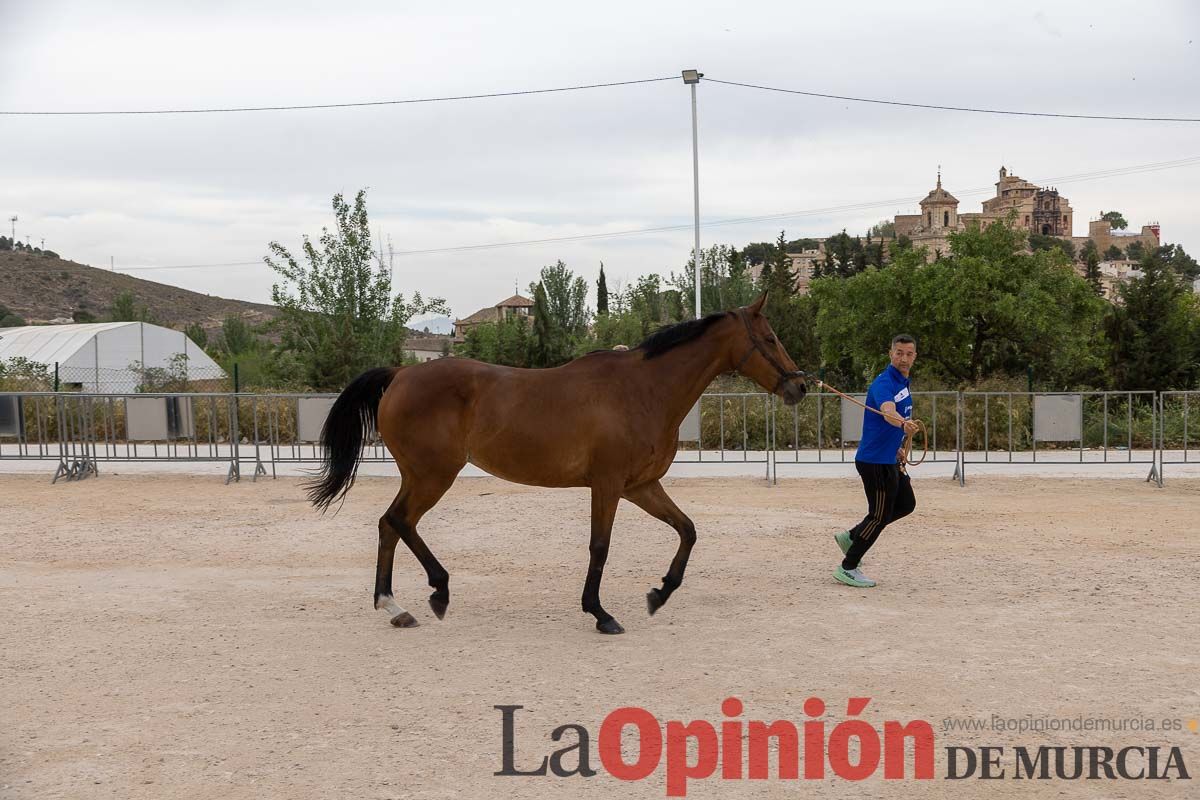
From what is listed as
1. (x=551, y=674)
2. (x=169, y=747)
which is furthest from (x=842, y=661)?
(x=169, y=747)

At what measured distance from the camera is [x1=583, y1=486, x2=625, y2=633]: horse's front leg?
6.31 meters

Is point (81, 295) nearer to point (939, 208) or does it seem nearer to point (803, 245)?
point (939, 208)

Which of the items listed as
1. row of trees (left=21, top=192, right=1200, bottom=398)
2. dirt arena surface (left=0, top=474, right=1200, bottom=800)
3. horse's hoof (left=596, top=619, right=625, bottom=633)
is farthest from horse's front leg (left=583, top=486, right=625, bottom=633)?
row of trees (left=21, top=192, right=1200, bottom=398)

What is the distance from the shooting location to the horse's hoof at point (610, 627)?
20.4ft

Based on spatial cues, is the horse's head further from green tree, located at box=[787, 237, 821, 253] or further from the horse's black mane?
green tree, located at box=[787, 237, 821, 253]

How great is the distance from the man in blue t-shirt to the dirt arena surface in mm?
518

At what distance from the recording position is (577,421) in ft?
21.3

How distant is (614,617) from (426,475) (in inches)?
61.5

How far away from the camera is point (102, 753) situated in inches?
169

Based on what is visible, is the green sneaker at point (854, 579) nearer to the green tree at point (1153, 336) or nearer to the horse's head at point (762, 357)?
the horse's head at point (762, 357)

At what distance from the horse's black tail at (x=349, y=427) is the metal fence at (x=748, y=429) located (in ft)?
24.9

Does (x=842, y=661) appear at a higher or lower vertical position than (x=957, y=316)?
lower

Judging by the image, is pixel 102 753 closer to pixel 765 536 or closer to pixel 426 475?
pixel 426 475

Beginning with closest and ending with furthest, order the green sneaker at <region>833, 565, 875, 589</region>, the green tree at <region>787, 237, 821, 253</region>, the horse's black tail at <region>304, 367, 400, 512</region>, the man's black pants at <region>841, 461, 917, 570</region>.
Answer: the horse's black tail at <region>304, 367, 400, 512</region> → the man's black pants at <region>841, 461, 917, 570</region> → the green sneaker at <region>833, 565, 875, 589</region> → the green tree at <region>787, 237, 821, 253</region>
